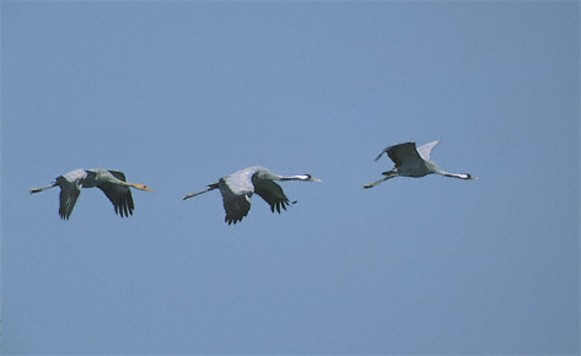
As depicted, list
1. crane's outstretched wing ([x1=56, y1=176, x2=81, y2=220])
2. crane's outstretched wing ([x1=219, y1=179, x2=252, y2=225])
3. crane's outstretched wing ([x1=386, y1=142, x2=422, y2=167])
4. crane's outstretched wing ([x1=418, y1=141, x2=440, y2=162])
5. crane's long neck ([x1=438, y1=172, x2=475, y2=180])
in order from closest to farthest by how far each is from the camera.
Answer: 1. crane's outstretched wing ([x1=219, y1=179, x2=252, y2=225])
2. crane's outstretched wing ([x1=386, y1=142, x2=422, y2=167])
3. crane's outstretched wing ([x1=56, y1=176, x2=81, y2=220])
4. crane's outstretched wing ([x1=418, y1=141, x2=440, y2=162])
5. crane's long neck ([x1=438, y1=172, x2=475, y2=180])

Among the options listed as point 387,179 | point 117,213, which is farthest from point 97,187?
point 387,179

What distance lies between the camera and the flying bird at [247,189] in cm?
2834

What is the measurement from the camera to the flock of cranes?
93.6 feet

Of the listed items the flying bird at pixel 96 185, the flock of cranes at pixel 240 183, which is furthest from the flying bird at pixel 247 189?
the flying bird at pixel 96 185

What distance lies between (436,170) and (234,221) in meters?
4.13

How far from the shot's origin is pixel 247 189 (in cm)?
2856

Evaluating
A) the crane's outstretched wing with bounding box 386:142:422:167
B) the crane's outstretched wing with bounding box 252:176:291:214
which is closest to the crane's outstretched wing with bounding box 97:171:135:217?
the crane's outstretched wing with bounding box 252:176:291:214

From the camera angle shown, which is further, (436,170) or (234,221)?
(436,170)

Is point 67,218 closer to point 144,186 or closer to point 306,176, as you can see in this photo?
point 144,186

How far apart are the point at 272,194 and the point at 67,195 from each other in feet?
13.3

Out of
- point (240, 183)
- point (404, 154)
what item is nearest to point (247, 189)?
point (240, 183)

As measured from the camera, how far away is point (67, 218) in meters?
29.5

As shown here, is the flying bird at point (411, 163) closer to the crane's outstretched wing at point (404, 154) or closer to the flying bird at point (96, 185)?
the crane's outstretched wing at point (404, 154)

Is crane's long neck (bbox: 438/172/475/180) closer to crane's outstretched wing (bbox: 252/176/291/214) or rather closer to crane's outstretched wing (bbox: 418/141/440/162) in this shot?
crane's outstretched wing (bbox: 418/141/440/162)
